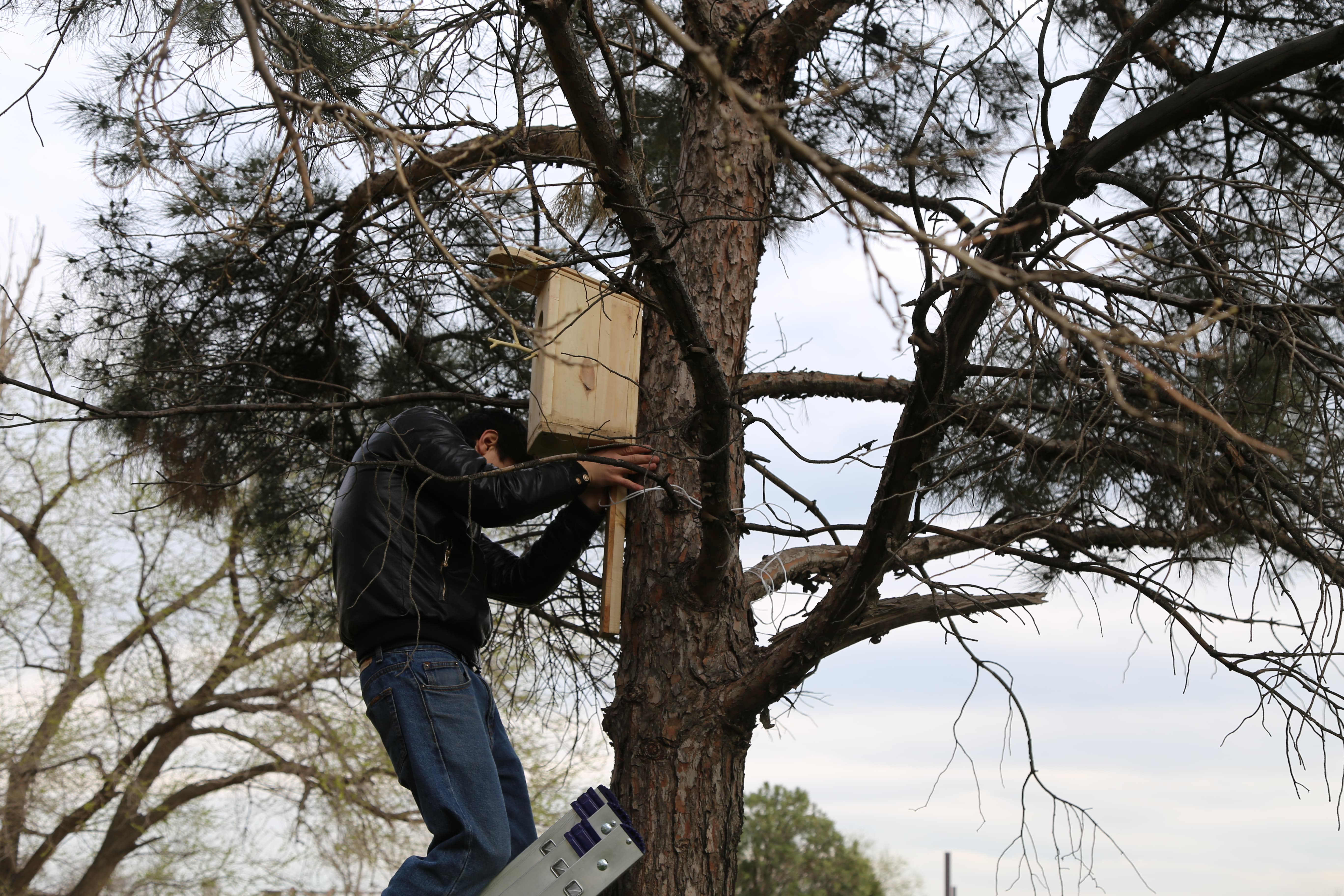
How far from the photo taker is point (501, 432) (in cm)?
272

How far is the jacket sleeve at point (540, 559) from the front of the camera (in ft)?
8.57

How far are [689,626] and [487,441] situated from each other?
Answer: 703 millimetres

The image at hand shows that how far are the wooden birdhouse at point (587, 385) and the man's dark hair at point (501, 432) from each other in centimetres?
4

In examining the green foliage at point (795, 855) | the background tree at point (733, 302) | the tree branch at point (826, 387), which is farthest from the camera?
the green foliage at point (795, 855)

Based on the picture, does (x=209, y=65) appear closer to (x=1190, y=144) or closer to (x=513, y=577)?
(x=513, y=577)

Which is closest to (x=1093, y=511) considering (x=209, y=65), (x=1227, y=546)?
(x=1227, y=546)

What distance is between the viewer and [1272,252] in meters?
2.31

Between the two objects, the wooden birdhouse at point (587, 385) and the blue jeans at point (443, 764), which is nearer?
the blue jeans at point (443, 764)

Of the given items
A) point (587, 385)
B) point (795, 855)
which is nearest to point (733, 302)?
point (587, 385)

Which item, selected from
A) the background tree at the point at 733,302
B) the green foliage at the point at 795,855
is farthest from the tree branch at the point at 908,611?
the green foliage at the point at 795,855

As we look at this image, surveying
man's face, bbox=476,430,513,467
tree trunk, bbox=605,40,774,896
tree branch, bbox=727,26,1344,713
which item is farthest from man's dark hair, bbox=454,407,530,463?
tree branch, bbox=727,26,1344,713

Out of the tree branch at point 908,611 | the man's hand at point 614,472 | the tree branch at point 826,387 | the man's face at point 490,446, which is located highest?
the tree branch at point 826,387

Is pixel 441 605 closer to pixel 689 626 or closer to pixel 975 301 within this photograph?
pixel 689 626

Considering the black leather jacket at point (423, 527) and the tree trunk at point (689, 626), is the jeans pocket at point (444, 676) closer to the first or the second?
the black leather jacket at point (423, 527)
